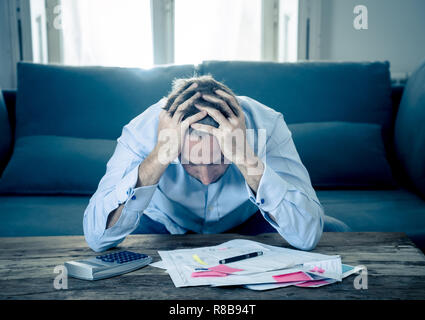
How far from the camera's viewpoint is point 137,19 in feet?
9.09

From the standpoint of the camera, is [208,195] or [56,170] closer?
[208,195]

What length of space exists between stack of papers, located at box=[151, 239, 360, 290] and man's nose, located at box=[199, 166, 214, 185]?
18 centimetres

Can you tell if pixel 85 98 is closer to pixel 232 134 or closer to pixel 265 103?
pixel 265 103

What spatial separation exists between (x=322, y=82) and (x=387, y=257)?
1.26 metres

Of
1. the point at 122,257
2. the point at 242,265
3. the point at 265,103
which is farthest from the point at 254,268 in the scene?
the point at 265,103

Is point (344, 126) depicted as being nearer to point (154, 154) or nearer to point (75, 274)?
point (154, 154)

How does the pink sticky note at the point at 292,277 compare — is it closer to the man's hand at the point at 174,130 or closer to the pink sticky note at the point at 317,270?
the pink sticky note at the point at 317,270

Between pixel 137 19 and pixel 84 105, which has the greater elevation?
pixel 137 19

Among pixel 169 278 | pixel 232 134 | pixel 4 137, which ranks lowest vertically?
pixel 169 278

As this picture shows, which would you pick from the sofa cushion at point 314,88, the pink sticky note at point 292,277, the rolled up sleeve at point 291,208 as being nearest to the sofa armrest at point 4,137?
the sofa cushion at point 314,88
